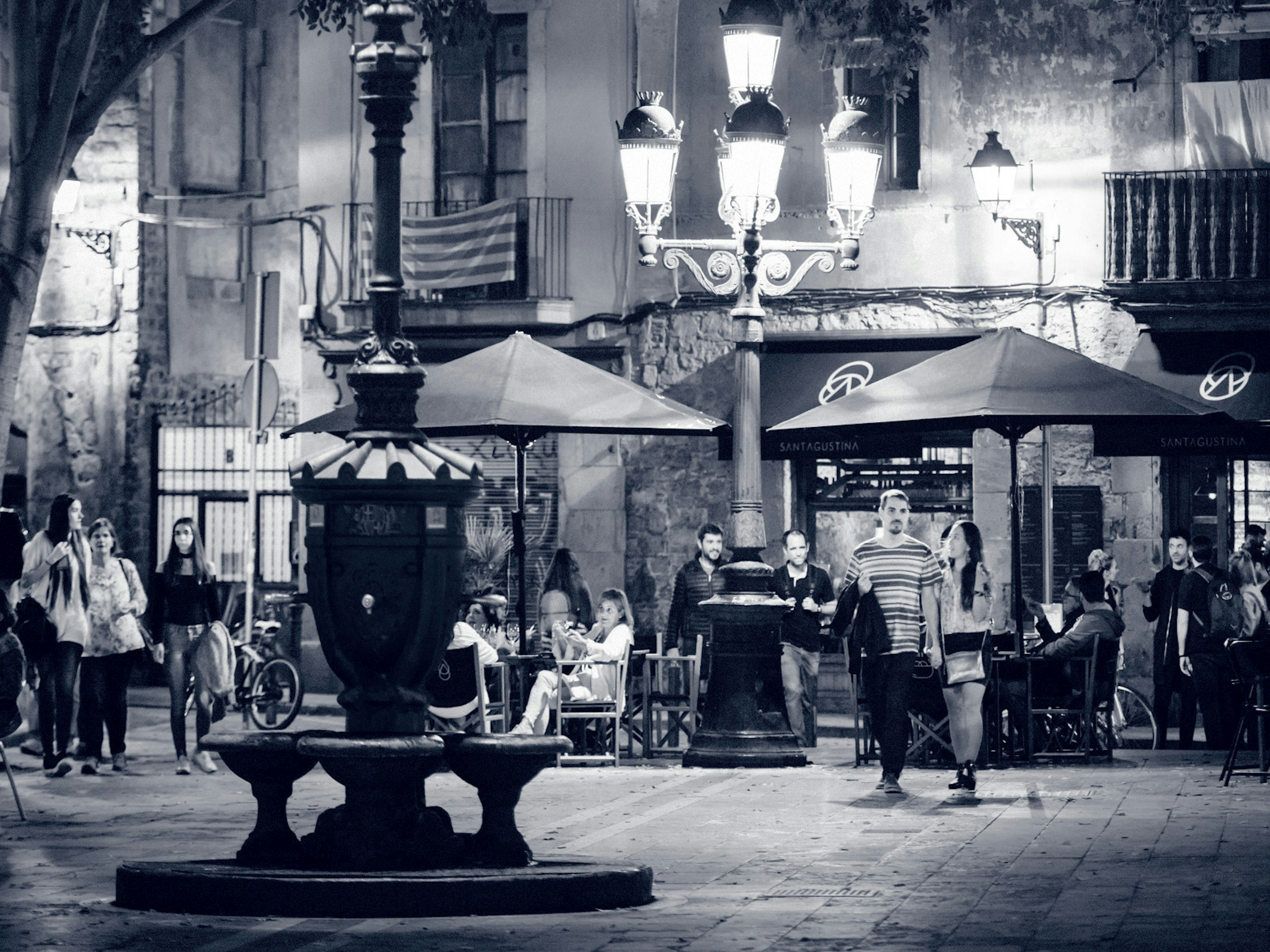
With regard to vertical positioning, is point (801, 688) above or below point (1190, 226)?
below

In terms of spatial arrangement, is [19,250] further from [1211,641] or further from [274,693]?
[1211,641]

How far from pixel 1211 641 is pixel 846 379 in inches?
213

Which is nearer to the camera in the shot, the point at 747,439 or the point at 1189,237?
the point at 747,439

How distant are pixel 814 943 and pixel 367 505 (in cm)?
238

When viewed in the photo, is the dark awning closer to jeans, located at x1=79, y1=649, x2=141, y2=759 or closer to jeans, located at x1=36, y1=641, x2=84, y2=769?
jeans, located at x1=79, y1=649, x2=141, y2=759

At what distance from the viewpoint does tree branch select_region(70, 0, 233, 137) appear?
43.6 ft

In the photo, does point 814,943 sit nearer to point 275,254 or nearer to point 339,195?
point 339,195

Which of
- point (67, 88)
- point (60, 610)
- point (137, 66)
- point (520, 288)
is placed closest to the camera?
point (67, 88)

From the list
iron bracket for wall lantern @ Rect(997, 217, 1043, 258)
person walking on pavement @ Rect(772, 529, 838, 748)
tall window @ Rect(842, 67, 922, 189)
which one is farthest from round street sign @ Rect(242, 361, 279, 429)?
iron bracket for wall lantern @ Rect(997, 217, 1043, 258)

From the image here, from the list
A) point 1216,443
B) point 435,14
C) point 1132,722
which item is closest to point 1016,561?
point 1132,722

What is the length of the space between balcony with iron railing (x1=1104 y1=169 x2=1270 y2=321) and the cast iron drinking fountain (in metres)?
12.5

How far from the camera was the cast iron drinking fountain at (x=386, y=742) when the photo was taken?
849 cm

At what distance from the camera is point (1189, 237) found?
2044 centimetres

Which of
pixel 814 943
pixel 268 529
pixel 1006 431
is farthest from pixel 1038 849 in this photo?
pixel 268 529
